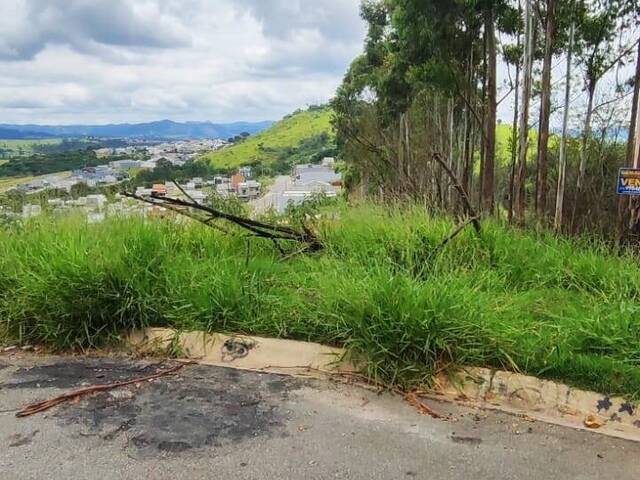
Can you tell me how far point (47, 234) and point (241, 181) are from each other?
9.09 feet

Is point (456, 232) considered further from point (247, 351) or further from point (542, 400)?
point (247, 351)

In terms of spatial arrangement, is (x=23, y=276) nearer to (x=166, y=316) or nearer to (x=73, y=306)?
(x=73, y=306)

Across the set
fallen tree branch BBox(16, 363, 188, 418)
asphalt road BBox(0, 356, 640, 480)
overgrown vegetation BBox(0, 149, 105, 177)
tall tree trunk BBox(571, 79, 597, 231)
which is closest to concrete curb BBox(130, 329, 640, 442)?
asphalt road BBox(0, 356, 640, 480)

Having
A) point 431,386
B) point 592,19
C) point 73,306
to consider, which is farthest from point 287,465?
point 592,19

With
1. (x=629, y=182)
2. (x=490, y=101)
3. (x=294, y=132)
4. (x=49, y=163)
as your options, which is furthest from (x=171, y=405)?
(x=294, y=132)

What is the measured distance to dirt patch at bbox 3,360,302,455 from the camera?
2881 mm

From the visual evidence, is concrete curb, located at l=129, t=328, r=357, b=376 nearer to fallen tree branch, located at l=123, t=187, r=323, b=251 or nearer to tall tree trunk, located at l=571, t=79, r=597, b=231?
fallen tree branch, located at l=123, t=187, r=323, b=251

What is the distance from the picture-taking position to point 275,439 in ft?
9.34

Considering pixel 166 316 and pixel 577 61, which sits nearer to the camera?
pixel 166 316

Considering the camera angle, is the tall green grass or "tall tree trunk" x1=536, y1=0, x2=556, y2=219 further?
"tall tree trunk" x1=536, y1=0, x2=556, y2=219

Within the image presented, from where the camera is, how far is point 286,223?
6156 mm

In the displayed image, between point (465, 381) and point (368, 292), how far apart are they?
81 centimetres

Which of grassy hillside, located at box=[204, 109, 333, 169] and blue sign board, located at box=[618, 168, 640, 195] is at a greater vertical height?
grassy hillside, located at box=[204, 109, 333, 169]

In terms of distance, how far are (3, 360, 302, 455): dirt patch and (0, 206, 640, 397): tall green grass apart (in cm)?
45
